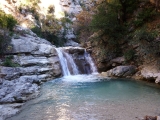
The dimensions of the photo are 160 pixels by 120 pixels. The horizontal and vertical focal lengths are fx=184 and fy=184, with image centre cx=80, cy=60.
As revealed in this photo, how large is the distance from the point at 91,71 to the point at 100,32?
12.6ft

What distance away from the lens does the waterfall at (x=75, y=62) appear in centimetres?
1723

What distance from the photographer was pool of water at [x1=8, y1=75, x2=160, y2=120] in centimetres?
715

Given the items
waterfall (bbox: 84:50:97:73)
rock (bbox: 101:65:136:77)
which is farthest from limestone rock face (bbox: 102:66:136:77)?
waterfall (bbox: 84:50:97:73)

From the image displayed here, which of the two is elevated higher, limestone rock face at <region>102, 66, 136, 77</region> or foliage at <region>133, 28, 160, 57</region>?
foliage at <region>133, 28, 160, 57</region>

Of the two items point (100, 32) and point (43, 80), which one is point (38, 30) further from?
point (43, 80)

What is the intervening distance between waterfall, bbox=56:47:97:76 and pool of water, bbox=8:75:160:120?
15.8ft

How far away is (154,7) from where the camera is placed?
16547 mm

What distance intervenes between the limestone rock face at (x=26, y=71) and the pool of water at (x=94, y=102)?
2.49 ft

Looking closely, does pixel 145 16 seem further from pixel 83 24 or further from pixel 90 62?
pixel 83 24

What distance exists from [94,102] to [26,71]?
266 inches

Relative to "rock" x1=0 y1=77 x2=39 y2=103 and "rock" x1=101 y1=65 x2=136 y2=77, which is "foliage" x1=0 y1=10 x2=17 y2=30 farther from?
"rock" x1=101 y1=65 x2=136 y2=77

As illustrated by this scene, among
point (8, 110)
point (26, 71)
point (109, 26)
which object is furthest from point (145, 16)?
point (8, 110)

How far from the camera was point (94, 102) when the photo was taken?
28.9 ft

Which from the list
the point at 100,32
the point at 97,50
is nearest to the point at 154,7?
the point at 100,32
